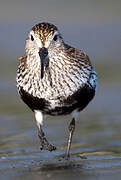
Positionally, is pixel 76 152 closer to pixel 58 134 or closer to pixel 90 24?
pixel 58 134

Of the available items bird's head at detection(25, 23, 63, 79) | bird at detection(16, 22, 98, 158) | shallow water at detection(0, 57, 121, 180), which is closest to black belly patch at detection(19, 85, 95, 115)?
bird at detection(16, 22, 98, 158)

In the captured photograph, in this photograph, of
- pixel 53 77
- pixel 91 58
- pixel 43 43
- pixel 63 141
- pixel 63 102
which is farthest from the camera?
pixel 91 58

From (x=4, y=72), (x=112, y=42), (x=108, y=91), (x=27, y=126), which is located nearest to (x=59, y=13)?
(x=112, y=42)

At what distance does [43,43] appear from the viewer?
923cm

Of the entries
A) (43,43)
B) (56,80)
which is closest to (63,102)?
(56,80)

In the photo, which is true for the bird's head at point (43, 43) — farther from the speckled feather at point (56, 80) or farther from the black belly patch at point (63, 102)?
the black belly patch at point (63, 102)

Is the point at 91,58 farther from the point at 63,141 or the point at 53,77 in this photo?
the point at 53,77

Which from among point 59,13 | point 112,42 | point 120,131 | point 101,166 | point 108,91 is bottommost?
point 101,166

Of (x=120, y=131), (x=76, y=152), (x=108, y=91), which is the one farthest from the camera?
(x=108, y=91)

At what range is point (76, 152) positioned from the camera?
10656 mm

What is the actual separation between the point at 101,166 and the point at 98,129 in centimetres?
305

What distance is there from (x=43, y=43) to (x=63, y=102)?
3.96ft

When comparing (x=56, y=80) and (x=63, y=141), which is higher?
(x=56, y=80)

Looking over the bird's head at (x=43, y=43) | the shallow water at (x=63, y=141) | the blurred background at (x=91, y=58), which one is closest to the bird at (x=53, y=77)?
the bird's head at (x=43, y=43)
